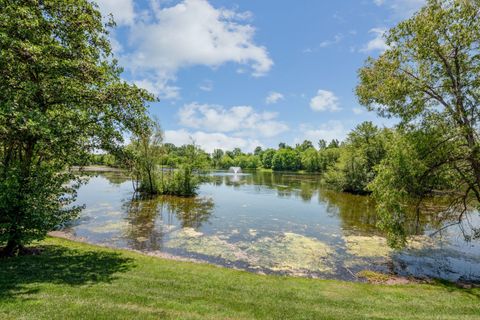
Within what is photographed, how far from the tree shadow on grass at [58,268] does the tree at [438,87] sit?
10.3m

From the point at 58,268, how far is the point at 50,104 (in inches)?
200

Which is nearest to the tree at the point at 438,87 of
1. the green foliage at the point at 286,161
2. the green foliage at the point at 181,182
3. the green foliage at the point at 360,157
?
the green foliage at the point at 181,182

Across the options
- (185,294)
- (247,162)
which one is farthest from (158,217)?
(247,162)

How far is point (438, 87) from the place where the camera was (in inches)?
415

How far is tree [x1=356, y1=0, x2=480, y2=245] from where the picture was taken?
973 cm

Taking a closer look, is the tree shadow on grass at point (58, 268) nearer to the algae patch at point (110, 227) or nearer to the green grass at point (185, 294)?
the green grass at point (185, 294)

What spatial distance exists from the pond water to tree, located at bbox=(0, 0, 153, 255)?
2.13 metres

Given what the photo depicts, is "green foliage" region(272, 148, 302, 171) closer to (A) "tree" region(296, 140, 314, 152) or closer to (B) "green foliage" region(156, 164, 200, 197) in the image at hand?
(A) "tree" region(296, 140, 314, 152)

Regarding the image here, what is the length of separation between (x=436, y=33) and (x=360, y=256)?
9.65m

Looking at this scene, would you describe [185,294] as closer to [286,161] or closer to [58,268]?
[58,268]

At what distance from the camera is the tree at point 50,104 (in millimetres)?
7414

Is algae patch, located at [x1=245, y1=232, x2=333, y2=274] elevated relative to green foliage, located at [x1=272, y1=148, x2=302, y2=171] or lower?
lower

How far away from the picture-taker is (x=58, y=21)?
8.94 m

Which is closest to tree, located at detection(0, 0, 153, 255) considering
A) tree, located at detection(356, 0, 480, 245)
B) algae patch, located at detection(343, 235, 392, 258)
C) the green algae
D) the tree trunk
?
the tree trunk
